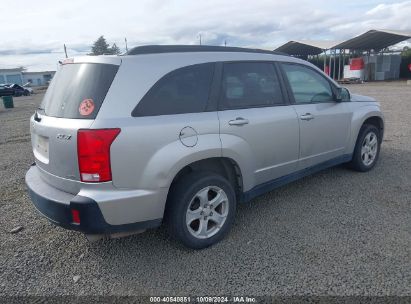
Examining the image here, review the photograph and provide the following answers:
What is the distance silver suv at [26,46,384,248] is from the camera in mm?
2615

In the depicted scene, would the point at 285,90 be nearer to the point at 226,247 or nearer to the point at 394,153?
the point at 226,247

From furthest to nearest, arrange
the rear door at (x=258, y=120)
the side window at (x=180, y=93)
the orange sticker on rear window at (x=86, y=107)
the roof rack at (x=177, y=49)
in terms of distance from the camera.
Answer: the rear door at (x=258, y=120)
the roof rack at (x=177, y=49)
the side window at (x=180, y=93)
the orange sticker on rear window at (x=86, y=107)

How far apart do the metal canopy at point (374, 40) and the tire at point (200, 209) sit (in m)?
28.6

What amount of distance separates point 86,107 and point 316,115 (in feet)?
8.93

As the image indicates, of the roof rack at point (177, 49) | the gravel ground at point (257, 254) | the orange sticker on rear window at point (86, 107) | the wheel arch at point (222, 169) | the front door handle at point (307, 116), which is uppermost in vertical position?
the roof rack at point (177, 49)

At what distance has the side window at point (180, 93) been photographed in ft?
9.11

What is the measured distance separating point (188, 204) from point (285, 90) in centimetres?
183

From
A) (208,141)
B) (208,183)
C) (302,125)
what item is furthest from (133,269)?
(302,125)

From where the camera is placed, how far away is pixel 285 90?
152 inches

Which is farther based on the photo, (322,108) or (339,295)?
(322,108)

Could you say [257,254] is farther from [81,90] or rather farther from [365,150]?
[365,150]

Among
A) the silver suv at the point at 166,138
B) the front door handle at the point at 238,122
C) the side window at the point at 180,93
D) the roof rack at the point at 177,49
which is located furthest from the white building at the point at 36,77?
the front door handle at the point at 238,122

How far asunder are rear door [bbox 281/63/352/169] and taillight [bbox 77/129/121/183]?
2293 millimetres

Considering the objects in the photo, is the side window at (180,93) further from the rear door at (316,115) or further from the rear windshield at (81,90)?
the rear door at (316,115)
